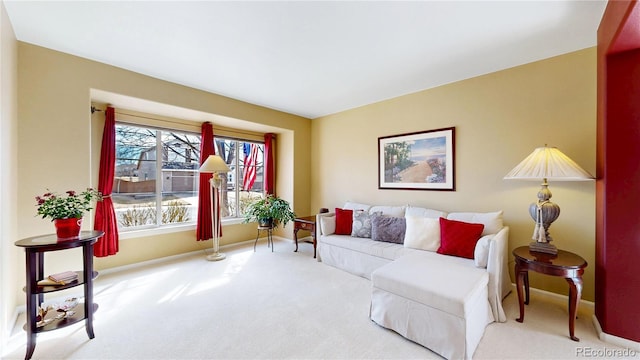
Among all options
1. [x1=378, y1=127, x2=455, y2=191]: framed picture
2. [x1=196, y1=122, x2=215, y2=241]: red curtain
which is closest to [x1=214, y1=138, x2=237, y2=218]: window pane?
[x1=196, y1=122, x2=215, y2=241]: red curtain

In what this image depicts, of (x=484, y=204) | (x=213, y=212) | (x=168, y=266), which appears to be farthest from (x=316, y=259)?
(x=484, y=204)

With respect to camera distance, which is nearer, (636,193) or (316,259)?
(636,193)

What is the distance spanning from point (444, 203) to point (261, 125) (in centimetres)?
332

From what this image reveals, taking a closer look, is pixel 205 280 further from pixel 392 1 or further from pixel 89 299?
pixel 392 1

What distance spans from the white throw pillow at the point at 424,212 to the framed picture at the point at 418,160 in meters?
0.36

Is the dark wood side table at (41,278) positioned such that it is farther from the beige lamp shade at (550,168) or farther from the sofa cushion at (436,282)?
the beige lamp shade at (550,168)

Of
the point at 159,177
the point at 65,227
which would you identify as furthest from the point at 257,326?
the point at 159,177

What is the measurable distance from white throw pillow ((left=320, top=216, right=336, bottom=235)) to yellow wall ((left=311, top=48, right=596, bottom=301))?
2.82 ft

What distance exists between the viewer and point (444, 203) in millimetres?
3430

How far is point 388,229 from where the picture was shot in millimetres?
3320

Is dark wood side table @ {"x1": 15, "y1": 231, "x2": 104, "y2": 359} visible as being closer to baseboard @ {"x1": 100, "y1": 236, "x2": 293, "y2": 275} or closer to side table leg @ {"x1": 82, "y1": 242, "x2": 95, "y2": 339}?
→ side table leg @ {"x1": 82, "y1": 242, "x2": 95, "y2": 339}

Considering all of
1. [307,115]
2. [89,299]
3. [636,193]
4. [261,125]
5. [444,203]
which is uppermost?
[307,115]

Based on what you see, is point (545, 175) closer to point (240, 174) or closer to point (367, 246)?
point (367, 246)

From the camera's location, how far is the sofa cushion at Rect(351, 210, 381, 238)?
11.7ft
